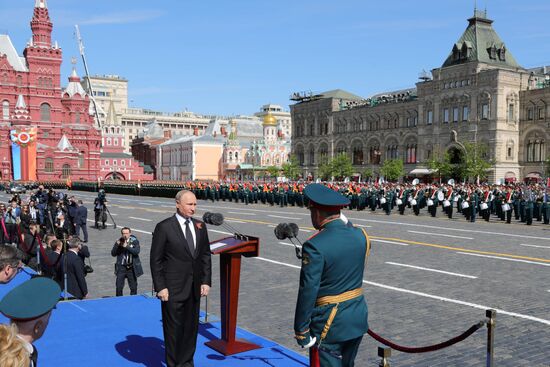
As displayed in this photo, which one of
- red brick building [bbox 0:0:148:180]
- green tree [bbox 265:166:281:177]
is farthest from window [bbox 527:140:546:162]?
red brick building [bbox 0:0:148:180]

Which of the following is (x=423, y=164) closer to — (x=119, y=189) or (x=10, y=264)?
(x=119, y=189)

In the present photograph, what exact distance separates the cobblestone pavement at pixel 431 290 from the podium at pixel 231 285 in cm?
101

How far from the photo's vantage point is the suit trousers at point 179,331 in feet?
18.2

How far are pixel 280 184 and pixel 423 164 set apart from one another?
110ft

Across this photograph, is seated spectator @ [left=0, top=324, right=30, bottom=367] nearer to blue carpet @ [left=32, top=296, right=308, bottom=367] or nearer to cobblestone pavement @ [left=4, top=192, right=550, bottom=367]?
blue carpet @ [left=32, top=296, right=308, bottom=367]

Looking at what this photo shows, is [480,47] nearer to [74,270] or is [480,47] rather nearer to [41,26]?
[74,270]

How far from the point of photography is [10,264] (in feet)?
15.5

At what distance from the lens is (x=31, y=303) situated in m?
2.92

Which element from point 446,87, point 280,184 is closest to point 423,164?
point 446,87

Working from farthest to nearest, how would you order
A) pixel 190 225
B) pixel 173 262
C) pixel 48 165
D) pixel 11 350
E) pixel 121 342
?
1. pixel 48 165
2. pixel 121 342
3. pixel 190 225
4. pixel 173 262
5. pixel 11 350

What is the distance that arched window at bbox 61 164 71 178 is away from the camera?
82.8m

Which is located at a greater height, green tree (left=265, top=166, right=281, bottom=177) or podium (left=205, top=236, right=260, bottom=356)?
green tree (left=265, top=166, right=281, bottom=177)

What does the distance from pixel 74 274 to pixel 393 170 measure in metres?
61.5

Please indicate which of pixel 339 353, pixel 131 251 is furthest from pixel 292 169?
pixel 339 353
